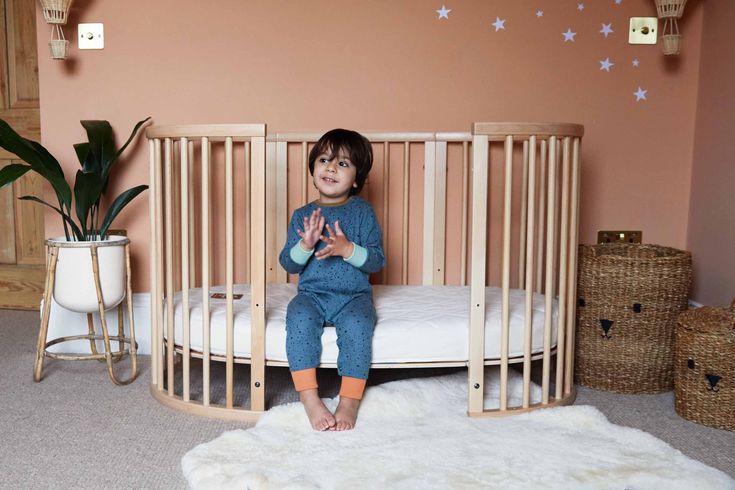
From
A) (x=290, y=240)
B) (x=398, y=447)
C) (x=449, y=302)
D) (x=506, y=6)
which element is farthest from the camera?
(x=506, y=6)

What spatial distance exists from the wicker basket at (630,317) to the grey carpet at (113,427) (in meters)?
0.06

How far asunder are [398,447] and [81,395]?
986 mm

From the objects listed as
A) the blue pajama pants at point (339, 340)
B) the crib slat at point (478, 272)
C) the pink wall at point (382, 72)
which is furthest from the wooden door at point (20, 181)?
the crib slat at point (478, 272)

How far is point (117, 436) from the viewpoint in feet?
5.46

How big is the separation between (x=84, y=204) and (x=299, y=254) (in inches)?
31.1

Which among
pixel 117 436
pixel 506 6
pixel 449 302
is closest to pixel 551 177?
pixel 449 302

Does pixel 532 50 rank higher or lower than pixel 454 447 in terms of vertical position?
higher

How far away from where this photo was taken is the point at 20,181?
3182mm

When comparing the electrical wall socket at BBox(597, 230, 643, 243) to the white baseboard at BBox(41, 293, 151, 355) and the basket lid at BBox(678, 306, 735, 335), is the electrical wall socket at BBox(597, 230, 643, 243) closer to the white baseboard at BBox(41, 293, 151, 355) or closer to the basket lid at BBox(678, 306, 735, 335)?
the basket lid at BBox(678, 306, 735, 335)

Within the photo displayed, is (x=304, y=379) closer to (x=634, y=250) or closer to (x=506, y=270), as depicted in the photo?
(x=506, y=270)

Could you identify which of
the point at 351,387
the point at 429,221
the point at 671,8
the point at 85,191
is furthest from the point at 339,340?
the point at 671,8

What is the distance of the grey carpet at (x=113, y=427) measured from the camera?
1.46 metres

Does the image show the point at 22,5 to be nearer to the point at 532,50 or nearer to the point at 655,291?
the point at 532,50

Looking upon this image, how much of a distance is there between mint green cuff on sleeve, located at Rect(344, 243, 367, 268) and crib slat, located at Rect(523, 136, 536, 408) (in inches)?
16.5
